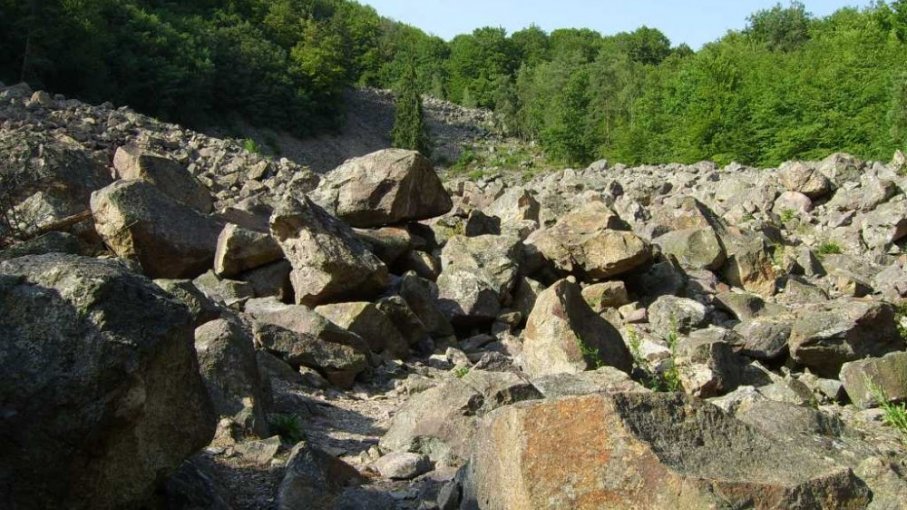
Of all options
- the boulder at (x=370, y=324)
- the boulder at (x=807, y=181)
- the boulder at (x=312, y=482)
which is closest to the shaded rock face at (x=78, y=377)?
the boulder at (x=312, y=482)

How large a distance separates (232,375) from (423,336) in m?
3.93

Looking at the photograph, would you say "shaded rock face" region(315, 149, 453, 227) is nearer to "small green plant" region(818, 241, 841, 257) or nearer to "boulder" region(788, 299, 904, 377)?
"boulder" region(788, 299, 904, 377)

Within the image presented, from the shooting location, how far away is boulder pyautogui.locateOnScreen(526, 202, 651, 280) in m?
10.9

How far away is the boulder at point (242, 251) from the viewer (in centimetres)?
940

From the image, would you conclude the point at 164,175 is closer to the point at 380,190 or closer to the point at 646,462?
the point at 380,190

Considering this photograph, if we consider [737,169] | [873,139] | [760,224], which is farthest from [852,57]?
[760,224]

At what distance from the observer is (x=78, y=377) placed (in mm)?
2986

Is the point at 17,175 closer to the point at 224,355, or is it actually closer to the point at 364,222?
the point at 364,222

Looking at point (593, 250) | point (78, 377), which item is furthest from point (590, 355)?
point (78, 377)

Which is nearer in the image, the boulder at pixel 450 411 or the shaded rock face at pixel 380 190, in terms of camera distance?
the boulder at pixel 450 411

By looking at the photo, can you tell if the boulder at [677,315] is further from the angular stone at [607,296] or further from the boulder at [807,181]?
the boulder at [807,181]

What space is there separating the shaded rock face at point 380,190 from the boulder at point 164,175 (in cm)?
191

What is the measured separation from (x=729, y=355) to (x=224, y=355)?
4.99 metres

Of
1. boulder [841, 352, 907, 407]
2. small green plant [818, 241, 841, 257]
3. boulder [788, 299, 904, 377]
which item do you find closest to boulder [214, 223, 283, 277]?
boulder [788, 299, 904, 377]
